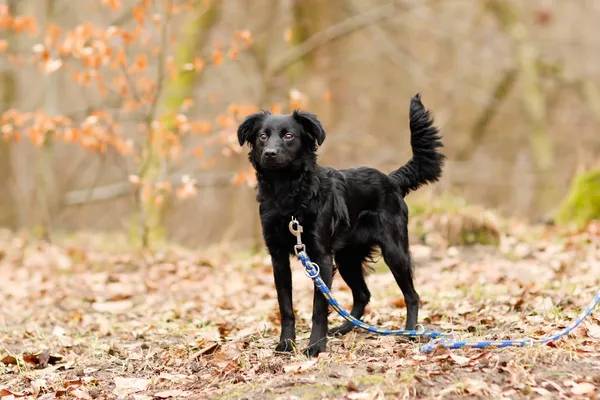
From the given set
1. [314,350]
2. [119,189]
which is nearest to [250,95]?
[119,189]

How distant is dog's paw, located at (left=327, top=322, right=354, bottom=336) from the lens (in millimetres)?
4676

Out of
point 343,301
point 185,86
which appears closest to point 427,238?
point 343,301

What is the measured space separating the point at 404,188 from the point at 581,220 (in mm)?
4950

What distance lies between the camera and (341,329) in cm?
473

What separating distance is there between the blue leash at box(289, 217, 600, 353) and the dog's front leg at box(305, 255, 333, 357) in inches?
1.9

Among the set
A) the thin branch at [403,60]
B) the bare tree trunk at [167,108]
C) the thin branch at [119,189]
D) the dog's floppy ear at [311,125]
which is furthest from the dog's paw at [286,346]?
the thin branch at [403,60]

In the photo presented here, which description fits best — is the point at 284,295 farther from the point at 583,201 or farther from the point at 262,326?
Result: the point at 583,201

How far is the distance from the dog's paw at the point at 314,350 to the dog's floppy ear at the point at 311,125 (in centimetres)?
120

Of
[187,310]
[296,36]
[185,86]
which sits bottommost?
[187,310]

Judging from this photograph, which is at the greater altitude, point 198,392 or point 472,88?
point 472,88

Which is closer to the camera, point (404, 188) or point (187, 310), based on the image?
point (404, 188)

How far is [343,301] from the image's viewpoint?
6.15 m

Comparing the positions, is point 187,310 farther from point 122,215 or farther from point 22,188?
point 122,215

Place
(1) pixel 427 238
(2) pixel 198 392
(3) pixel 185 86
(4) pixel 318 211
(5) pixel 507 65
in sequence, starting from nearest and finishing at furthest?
1. (2) pixel 198 392
2. (4) pixel 318 211
3. (1) pixel 427 238
4. (3) pixel 185 86
5. (5) pixel 507 65
